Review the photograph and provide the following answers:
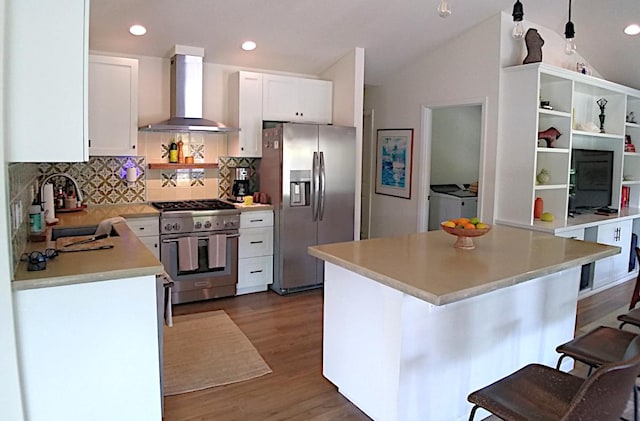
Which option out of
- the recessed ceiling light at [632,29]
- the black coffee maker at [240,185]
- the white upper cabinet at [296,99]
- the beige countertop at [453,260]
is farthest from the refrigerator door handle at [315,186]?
the recessed ceiling light at [632,29]

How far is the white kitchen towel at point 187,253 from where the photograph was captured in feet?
14.4

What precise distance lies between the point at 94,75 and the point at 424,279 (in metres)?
3.60

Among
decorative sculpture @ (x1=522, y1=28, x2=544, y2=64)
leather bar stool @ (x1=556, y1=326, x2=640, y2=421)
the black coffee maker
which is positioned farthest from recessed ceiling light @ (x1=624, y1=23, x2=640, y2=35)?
the black coffee maker

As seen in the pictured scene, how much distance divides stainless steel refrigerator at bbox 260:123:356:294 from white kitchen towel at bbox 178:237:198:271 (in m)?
0.86

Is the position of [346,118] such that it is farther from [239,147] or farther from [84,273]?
[84,273]

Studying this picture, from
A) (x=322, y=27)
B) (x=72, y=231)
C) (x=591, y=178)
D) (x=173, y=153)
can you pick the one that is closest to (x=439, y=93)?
(x=322, y=27)

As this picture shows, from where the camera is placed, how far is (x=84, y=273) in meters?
2.13

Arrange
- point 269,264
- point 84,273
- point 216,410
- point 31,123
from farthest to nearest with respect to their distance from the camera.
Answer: point 269,264 < point 216,410 < point 84,273 < point 31,123

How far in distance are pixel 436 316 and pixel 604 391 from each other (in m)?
0.93

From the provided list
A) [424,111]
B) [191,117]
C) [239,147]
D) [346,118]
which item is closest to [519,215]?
[424,111]

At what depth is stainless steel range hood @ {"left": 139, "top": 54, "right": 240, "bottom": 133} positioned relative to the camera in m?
4.60

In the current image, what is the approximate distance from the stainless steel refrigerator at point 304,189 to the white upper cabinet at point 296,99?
12.7 inches

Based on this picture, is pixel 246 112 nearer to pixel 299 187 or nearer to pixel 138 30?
pixel 299 187

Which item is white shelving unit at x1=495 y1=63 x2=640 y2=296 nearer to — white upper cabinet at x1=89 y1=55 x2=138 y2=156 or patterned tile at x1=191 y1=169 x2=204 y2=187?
patterned tile at x1=191 y1=169 x2=204 y2=187
